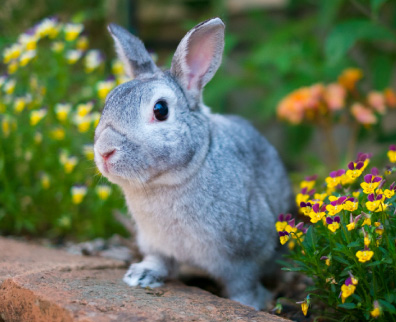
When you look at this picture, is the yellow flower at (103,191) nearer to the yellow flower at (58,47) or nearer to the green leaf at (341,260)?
the yellow flower at (58,47)

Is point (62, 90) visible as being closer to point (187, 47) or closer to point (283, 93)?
point (187, 47)

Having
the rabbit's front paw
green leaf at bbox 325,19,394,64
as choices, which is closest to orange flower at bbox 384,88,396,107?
green leaf at bbox 325,19,394,64

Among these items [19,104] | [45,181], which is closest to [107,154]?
[45,181]

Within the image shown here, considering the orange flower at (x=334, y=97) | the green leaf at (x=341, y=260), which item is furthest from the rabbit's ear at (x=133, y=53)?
the orange flower at (x=334, y=97)

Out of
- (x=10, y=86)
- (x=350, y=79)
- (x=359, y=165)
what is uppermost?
(x=10, y=86)

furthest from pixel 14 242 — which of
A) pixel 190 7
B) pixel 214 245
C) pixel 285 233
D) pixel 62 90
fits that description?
pixel 190 7

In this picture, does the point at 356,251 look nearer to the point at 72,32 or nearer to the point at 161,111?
the point at 161,111
